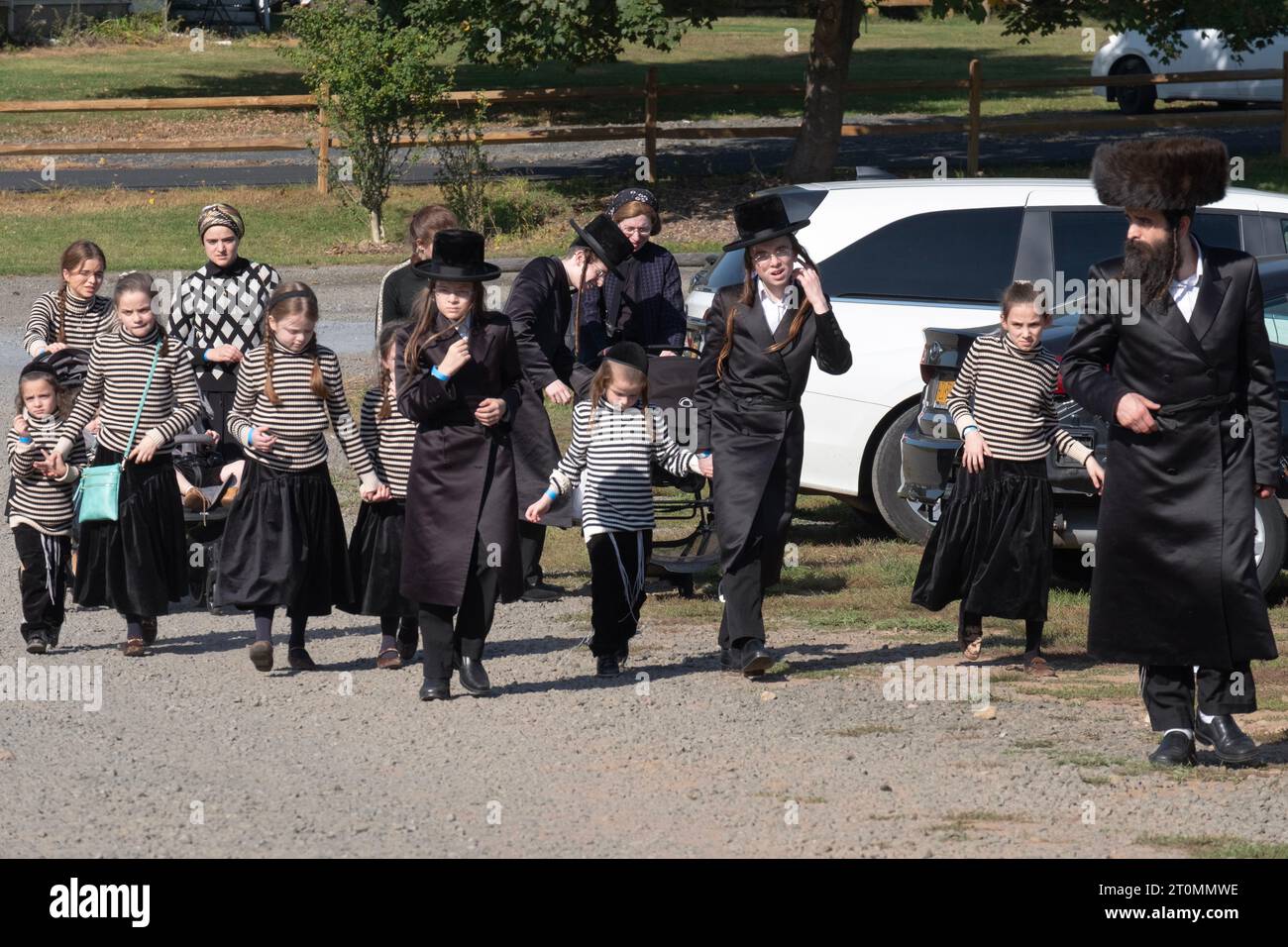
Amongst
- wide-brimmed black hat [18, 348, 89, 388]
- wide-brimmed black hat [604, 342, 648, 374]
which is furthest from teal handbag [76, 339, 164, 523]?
wide-brimmed black hat [604, 342, 648, 374]

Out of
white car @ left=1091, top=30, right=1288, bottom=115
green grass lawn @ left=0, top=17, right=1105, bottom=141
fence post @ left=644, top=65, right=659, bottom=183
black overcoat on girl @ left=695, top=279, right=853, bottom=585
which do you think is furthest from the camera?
green grass lawn @ left=0, top=17, right=1105, bottom=141

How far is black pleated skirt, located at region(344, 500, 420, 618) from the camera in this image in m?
8.34

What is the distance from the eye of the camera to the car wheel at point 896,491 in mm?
10500

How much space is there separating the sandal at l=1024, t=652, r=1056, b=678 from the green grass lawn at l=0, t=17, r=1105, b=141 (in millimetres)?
23168

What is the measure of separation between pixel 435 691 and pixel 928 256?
4.42m

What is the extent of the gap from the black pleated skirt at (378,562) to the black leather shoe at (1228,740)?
343cm

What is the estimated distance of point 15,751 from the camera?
6.92 m

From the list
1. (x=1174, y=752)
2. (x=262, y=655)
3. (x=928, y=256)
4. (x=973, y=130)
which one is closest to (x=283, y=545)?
(x=262, y=655)

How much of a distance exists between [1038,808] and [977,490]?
2.40 meters

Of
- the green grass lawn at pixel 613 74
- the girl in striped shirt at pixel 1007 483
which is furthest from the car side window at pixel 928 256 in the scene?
the green grass lawn at pixel 613 74

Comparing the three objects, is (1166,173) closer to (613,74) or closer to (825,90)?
(825,90)

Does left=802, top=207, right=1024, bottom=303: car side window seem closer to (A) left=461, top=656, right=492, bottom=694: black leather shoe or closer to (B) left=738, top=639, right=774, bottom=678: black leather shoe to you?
(B) left=738, top=639, right=774, bottom=678: black leather shoe

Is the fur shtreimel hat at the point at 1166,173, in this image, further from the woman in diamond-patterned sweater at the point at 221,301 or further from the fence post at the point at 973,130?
the fence post at the point at 973,130

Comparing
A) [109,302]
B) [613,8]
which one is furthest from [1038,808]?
[613,8]
